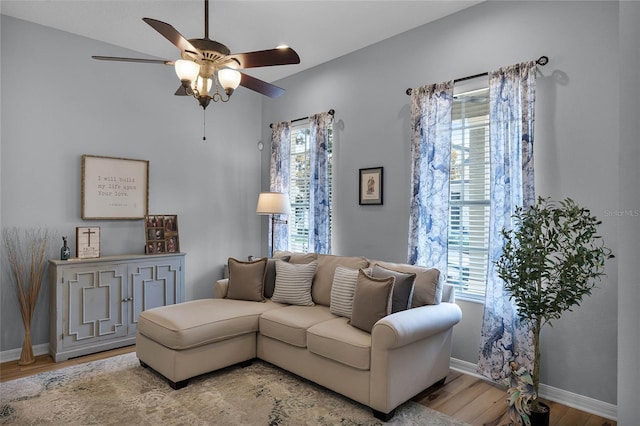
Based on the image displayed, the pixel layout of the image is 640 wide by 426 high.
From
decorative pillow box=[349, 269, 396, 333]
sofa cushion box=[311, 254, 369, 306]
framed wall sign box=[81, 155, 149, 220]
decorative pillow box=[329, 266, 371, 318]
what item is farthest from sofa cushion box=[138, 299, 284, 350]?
framed wall sign box=[81, 155, 149, 220]

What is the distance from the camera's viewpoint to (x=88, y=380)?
316cm

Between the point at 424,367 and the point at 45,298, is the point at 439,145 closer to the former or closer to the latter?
the point at 424,367

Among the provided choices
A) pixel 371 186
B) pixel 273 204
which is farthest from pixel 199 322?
pixel 371 186

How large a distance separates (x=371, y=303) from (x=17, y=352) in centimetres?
340

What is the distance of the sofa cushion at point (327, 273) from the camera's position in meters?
3.68

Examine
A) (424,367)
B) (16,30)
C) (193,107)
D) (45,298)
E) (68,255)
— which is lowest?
(424,367)

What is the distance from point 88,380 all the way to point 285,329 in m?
1.66

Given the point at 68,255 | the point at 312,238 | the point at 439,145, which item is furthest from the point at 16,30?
the point at 439,145

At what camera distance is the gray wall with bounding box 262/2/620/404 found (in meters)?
2.70

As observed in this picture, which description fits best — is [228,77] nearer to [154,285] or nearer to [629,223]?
[629,223]

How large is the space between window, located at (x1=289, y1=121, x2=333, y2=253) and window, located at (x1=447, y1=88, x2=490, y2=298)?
6.31ft

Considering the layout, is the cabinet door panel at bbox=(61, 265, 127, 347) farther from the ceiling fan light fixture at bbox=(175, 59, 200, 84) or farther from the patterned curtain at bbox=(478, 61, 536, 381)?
the patterned curtain at bbox=(478, 61, 536, 381)

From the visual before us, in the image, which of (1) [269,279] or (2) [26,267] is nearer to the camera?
(2) [26,267]

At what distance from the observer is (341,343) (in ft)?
9.11
